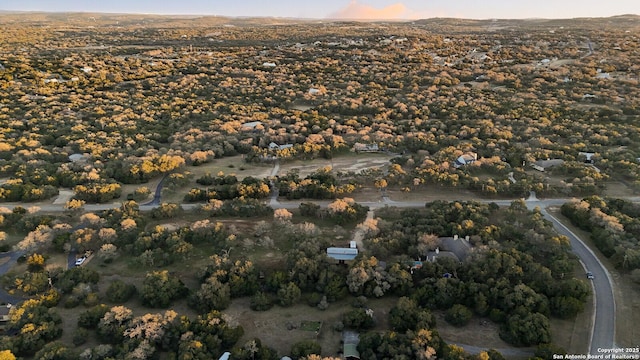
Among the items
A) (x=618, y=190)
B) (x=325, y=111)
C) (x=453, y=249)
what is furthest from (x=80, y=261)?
(x=618, y=190)

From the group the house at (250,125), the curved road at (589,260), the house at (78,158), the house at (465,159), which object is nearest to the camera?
the curved road at (589,260)

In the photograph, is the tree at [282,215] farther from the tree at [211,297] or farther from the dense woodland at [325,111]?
the dense woodland at [325,111]

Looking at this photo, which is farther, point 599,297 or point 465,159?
point 465,159

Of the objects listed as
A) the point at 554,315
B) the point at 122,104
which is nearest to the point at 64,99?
the point at 122,104

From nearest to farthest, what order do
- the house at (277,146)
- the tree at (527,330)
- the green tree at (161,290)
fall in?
the tree at (527,330) → the green tree at (161,290) → the house at (277,146)

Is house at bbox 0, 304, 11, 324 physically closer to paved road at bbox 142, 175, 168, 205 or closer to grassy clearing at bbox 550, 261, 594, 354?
paved road at bbox 142, 175, 168, 205

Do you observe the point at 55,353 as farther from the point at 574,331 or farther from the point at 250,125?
the point at 250,125

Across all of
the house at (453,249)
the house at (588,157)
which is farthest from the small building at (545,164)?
the house at (453,249)

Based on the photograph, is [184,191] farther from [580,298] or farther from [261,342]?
[580,298]
